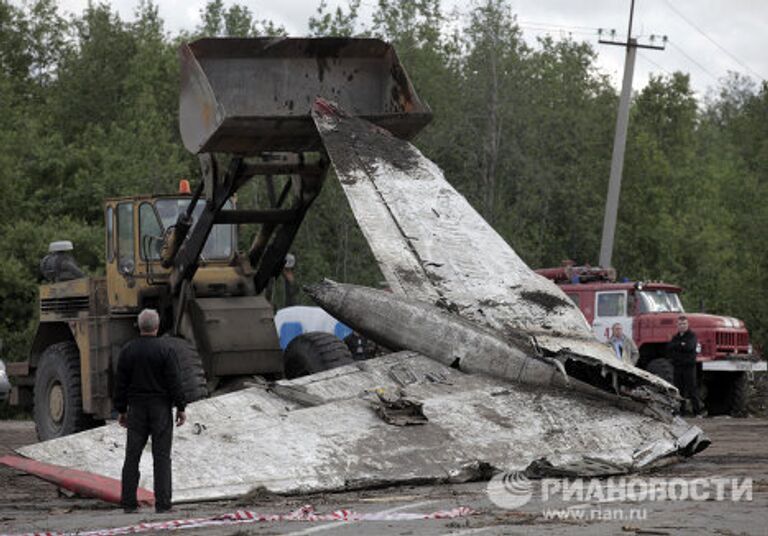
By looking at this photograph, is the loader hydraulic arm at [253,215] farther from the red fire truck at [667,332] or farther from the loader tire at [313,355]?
the red fire truck at [667,332]

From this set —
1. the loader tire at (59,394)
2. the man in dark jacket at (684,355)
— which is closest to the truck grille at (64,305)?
the loader tire at (59,394)

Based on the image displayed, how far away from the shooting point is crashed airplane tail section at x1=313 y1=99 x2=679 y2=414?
12.4 metres

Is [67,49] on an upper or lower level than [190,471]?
upper

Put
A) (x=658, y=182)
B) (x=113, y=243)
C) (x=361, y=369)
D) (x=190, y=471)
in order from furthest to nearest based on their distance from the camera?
(x=658, y=182) → (x=113, y=243) → (x=361, y=369) → (x=190, y=471)

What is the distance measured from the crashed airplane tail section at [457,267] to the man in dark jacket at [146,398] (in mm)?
2851

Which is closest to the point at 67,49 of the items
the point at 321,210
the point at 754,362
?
the point at 321,210

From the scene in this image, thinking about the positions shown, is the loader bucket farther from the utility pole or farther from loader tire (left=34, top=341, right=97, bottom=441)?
the utility pole

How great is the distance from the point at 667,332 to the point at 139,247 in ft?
41.0

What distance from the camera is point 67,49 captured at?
170ft

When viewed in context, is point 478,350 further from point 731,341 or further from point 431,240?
point 731,341

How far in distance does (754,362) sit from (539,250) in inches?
718

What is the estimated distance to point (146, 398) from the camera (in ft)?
35.0

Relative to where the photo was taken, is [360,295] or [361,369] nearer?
[361,369]

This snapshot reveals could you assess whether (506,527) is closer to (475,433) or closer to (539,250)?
(475,433)
